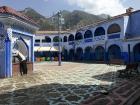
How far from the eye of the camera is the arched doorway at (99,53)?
39188 mm

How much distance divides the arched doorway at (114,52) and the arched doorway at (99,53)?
78.9 inches

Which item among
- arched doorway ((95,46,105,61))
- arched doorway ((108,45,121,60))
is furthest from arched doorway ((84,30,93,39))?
arched doorway ((108,45,121,60))

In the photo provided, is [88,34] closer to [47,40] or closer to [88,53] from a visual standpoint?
[88,53]

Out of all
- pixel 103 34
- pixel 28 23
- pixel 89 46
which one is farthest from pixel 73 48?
pixel 28 23

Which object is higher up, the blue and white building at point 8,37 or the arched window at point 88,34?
the arched window at point 88,34

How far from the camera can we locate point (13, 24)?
17.9 meters

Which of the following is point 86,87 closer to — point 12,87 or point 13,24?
point 12,87

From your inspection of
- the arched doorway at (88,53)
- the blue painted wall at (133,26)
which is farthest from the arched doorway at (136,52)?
the arched doorway at (88,53)

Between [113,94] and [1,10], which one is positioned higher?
[1,10]

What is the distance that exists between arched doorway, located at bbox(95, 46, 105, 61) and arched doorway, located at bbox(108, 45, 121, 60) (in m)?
2.00

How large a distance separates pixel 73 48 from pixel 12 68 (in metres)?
29.6

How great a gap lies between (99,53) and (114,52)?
4.05m

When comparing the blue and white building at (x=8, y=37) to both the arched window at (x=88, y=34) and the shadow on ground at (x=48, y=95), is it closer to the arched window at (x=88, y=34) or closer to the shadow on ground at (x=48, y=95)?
the shadow on ground at (x=48, y=95)

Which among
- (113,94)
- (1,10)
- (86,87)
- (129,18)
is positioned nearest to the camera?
(113,94)
